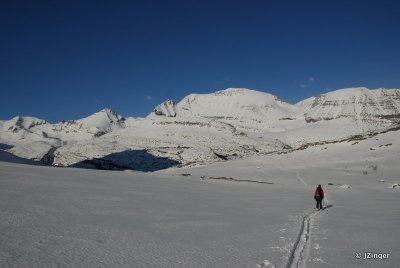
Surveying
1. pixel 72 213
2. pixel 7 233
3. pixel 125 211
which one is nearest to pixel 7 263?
pixel 7 233

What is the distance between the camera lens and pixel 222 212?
1830cm

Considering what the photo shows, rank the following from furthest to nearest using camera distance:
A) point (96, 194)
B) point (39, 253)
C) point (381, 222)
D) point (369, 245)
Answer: point (96, 194) < point (381, 222) < point (369, 245) < point (39, 253)

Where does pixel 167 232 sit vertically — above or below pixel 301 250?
above

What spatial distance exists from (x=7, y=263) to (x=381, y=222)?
52.7ft

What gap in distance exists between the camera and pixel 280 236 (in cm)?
Answer: 1344

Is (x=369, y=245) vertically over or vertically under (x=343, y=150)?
under

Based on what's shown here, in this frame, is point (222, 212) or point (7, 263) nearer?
point (7, 263)

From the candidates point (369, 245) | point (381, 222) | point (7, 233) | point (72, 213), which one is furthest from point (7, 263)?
point (381, 222)

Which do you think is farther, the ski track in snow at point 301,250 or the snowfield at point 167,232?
the ski track in snow at point 301,250

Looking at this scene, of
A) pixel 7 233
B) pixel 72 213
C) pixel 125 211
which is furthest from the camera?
pixel 125 211

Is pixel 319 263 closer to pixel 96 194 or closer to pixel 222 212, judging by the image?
pixel 222 212

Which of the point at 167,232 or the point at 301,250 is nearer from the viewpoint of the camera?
the point at 301,250

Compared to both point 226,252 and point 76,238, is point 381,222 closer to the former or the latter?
point 226,252

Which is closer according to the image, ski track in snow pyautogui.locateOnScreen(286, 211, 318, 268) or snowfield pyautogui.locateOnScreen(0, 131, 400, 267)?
snowfield pyautogui.locateOnScreen(0, 131, 400, 267)
